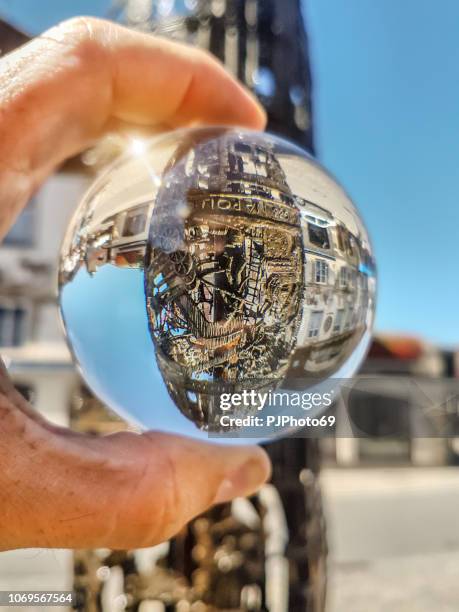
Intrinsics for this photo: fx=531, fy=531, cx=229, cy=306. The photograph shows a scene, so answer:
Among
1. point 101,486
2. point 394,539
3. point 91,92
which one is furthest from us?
point 394,539

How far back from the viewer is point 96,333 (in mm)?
506

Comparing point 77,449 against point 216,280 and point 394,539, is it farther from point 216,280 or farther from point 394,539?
point 394,539

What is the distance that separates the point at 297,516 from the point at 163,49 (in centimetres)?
95

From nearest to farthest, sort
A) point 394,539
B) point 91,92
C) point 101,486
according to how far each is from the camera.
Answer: point 101,486, point 91,92, point 394,539

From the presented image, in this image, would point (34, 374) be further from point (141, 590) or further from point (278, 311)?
point (278, 311)

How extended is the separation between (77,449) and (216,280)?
0.28 m

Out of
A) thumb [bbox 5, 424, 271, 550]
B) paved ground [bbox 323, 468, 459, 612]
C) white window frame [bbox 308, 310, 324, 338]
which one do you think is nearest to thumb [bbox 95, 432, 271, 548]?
thumb [bbox 5, 424, 271, 550]

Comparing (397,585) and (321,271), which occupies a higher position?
(321,271)

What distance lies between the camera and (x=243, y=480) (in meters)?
0.71

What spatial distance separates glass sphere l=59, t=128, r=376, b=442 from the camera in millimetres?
436

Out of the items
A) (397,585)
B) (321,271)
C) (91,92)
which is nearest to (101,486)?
(321,271)

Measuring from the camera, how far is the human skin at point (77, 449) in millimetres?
551

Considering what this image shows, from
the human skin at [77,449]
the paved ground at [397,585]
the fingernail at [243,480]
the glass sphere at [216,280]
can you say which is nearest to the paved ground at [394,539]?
the paved ground at [397,585]

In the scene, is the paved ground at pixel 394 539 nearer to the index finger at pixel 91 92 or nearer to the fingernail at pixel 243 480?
the fingernail at pixel 243 480
